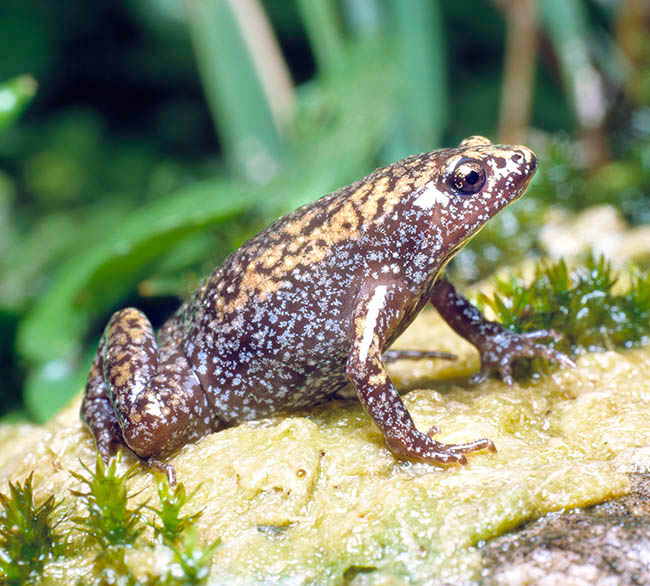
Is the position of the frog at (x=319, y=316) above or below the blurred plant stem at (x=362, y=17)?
below

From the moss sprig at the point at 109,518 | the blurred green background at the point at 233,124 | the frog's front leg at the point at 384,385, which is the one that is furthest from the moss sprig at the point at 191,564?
the blurred green background at the point at 233,124

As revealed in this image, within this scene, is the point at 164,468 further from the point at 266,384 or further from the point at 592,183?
the point at 592,183

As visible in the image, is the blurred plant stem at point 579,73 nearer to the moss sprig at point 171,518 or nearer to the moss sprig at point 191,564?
the moss sprig at point 171,518

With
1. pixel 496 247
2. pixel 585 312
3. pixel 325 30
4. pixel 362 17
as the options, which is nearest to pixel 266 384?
pixel 585 312

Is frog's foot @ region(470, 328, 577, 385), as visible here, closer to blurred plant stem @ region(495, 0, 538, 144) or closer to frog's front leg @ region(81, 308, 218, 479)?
frog's front leg @ region(81, 308, 218, 479)

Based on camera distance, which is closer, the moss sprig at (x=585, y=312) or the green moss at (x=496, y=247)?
the moss sprig at (x=585, y=312)

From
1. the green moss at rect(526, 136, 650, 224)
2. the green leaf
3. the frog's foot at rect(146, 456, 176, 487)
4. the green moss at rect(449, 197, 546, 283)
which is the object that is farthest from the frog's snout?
the green moss at rect(526, 136, 650, 224)
